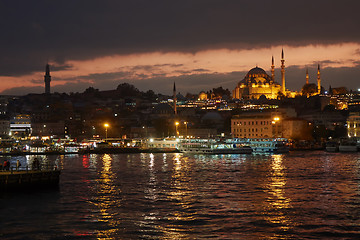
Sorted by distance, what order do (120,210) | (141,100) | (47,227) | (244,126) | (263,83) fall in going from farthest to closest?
(141,100), (263,83), (244,126), (120,210), (47,227)

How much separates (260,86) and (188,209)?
113m

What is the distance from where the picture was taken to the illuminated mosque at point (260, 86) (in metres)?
129

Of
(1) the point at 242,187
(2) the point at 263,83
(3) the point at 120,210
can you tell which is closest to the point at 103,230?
(3) the point at 120,210

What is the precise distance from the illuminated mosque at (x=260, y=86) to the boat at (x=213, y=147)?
6565cm

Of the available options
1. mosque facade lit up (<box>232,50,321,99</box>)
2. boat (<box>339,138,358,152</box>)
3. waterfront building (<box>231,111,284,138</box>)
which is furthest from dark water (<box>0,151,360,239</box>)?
mosque facade lit up (<box>232,50,321,99</box>)

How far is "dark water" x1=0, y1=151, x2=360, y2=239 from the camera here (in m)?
15.6

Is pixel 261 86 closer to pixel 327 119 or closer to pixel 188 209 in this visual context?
pixel 327 119

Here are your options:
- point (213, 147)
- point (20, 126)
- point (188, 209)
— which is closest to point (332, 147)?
point (213, 147)

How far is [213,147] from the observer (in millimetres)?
60625

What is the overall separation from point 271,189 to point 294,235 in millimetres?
9379

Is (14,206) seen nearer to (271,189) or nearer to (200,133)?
(271,189)

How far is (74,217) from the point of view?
1783 cm

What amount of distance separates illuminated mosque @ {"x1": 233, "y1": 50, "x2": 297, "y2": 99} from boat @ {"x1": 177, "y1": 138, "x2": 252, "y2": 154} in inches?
2585

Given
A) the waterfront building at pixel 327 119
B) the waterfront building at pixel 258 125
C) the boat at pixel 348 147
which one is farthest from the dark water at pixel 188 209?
the waterfront building at pixel 327 119
